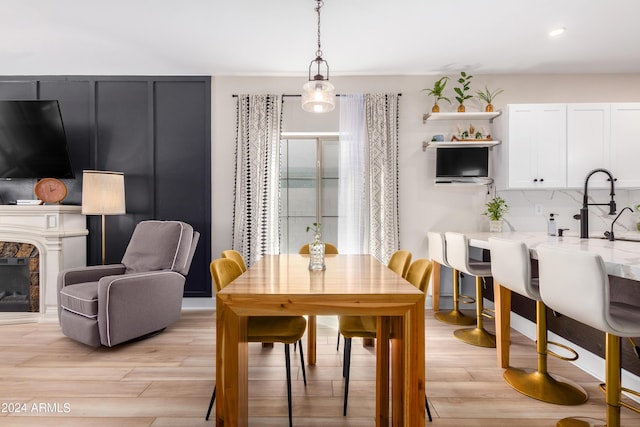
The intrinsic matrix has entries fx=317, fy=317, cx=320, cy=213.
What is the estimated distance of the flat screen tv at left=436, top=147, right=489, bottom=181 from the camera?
12.1ft

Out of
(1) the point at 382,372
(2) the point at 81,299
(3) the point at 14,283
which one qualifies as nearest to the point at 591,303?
(1) the point at 382,372

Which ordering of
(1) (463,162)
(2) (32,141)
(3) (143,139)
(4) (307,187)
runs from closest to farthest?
(2) (32,141), (1) (463,162), (3) (143,139), (4) (307,187)

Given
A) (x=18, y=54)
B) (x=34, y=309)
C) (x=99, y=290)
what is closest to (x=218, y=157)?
(x=99, y=290)

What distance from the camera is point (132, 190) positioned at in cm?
379

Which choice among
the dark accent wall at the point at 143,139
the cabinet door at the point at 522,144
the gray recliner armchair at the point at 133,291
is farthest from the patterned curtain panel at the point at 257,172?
the cabinet door at the point at 522,144

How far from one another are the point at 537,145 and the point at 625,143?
36.1 inches

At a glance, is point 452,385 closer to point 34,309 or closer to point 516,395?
point 516,395

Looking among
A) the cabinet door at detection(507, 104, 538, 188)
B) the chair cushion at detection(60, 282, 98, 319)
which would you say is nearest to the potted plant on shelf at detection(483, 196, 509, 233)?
the cabinet door at detection(507, 104, 538, 188)

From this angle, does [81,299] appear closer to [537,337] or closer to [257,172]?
[257,172]

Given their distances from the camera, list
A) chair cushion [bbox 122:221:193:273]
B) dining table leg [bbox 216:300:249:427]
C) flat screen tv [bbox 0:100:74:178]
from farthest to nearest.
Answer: flat screen tv [bbox 0:100:74:178] → chair cushion [bbox 122:221:193:273] → dining table leg [bbox 216:300:249:427]

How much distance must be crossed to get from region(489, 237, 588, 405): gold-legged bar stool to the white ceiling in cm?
197

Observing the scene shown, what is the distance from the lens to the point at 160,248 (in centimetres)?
314

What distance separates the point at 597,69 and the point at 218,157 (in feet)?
14.9

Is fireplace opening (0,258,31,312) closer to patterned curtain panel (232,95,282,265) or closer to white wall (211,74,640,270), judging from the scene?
white wall (211,74,640,270)
